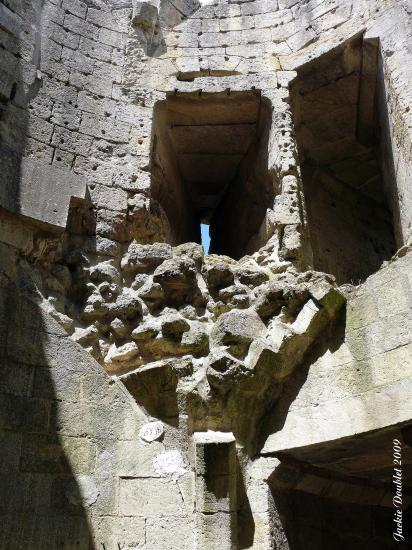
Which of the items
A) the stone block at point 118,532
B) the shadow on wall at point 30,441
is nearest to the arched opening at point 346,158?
the shadow on wall at point 30,441

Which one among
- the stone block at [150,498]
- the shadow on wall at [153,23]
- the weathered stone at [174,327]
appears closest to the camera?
the stone block at [150,498]

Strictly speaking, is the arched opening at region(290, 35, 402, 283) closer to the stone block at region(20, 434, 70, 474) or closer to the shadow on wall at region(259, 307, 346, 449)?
the shadow on wall at region(259, 307, 346, 449)

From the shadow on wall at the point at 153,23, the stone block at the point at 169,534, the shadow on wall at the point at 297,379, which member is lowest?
the stone block at the point at 169,534

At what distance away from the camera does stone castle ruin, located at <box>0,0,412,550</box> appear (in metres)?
3.88

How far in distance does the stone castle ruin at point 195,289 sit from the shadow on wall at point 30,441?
0.04ft

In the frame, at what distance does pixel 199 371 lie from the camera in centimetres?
429

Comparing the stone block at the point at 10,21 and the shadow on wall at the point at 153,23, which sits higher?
the shadow on wall at the point at 153,23

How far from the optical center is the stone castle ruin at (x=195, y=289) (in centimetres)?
388

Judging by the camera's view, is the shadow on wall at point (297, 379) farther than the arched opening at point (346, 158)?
No

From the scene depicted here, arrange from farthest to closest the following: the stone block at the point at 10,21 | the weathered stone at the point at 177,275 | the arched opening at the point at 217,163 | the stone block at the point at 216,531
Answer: the arched opening at the point at 217,163, the stone block at the point at 10,21, the weathered stone at the point at 177,275, the stone block at the point at 216,531

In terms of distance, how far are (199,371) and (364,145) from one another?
4.52 metres

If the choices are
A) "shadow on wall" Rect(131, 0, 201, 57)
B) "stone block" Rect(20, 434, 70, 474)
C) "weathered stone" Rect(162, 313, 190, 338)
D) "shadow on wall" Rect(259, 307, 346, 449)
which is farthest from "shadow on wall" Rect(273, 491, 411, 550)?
"shadow on wall" Rect(131, 0, 201, 57)

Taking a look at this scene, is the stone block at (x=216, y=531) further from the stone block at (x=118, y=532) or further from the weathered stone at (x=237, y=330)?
the weathered stone at (x=237, y=330)

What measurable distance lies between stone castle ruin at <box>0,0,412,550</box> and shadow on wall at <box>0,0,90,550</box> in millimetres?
13
